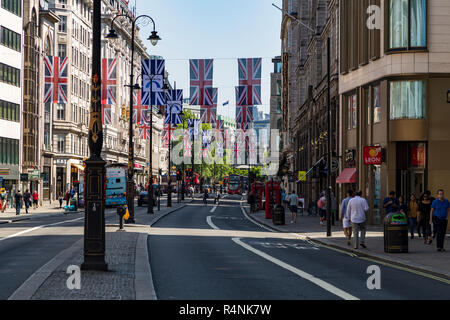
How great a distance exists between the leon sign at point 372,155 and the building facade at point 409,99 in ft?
0.68

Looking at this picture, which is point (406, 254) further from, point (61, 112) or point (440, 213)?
point (61, 112)

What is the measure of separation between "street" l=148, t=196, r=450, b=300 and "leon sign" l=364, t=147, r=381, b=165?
14.7m

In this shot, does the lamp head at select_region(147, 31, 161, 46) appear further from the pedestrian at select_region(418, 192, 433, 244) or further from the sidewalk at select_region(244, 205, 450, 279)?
the pedestrian at select_region(418, 192, 433, 244)

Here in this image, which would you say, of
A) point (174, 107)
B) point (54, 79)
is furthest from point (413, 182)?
point (174, 107)

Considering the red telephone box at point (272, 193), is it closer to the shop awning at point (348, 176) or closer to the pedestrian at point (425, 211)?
the shop awning at point (348, 176)

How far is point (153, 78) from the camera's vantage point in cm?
5378

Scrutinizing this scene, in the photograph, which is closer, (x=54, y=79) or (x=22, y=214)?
A: (x=22, y=214)

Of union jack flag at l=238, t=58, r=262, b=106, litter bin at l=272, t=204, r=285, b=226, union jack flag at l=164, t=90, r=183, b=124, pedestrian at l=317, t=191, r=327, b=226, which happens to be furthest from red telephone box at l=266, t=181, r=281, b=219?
union jack flag at l=164, t=90, r=183, b=124

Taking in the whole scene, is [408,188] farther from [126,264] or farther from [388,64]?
[126,264]

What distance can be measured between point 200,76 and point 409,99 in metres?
16.3

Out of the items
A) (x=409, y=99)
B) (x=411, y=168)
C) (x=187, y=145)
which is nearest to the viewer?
(x=409, y=99)

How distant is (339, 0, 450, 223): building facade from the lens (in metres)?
38.0

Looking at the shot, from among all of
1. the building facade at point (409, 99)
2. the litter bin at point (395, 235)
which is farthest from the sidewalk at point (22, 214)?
the litter bin at point (395, 235)
